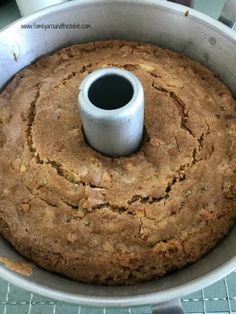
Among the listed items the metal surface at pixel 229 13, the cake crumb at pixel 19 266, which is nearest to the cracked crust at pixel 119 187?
the cake crumb at pixel 19 266

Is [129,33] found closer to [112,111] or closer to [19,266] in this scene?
[112,111]

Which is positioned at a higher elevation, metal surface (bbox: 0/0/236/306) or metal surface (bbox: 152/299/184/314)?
metal surface (bbox: 0/0/236/306)

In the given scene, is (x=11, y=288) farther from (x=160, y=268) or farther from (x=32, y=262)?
(x=160, y=268)

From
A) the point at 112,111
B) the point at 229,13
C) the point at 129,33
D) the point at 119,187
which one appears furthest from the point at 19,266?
the point at 229,13

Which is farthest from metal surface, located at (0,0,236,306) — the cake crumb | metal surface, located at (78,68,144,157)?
metal surface, located at (78,68,144,157)

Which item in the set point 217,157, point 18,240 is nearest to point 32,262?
point 18,240

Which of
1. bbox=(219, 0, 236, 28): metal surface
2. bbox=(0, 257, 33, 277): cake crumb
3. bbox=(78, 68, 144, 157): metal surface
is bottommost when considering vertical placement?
bbox=(0, 257, 33, 277): cake crumb

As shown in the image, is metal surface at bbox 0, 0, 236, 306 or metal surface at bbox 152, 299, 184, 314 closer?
metal surface at bbox 152, 299, 184, 314

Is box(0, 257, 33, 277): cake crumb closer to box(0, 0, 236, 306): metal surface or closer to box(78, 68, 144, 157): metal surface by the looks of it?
box(0, 0, 236, 306): metal surface
